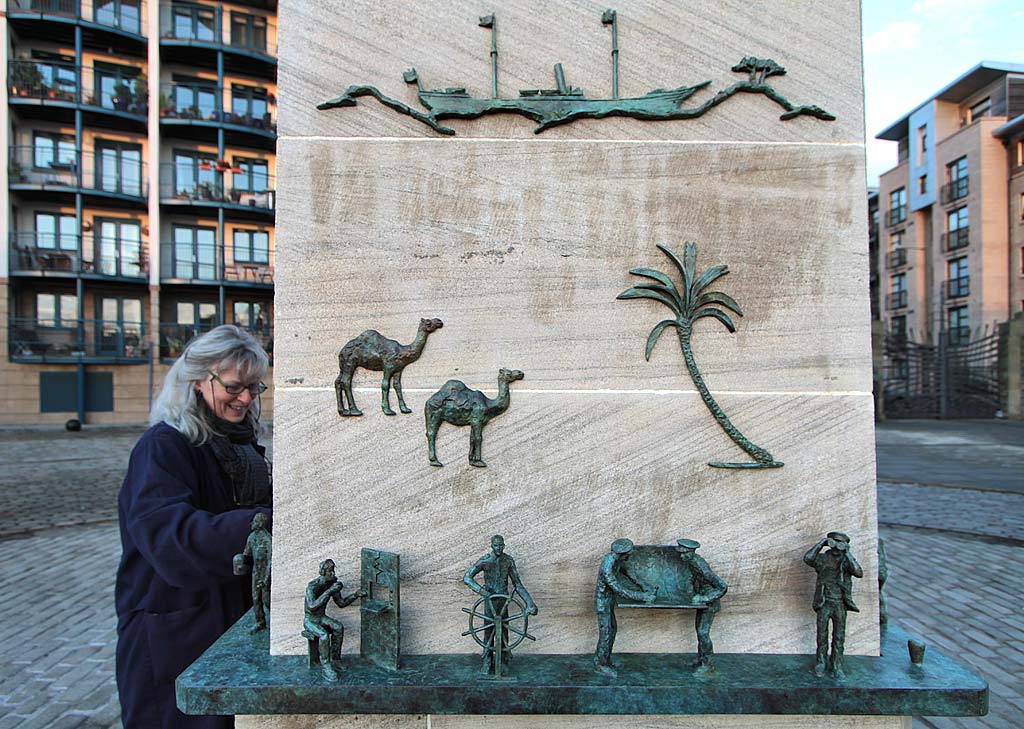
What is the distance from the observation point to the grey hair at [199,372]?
250 cm

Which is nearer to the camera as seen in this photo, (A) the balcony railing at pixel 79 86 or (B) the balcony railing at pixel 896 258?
(A) the balcony railing at pixel 79 86

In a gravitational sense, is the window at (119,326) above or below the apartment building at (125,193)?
below

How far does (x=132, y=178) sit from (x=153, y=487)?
2963 centimetres

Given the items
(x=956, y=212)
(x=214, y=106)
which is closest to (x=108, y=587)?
(x=214, y=106)

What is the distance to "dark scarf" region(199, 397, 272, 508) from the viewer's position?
2.59 meters

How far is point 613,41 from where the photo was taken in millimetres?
2031

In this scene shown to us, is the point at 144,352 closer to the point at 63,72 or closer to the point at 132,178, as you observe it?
the point at 132,178

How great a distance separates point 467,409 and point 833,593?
112cm

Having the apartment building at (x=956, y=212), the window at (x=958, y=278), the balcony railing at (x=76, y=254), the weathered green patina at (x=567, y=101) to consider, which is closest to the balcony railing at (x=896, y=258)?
the apartment building at (x=956, y=212)

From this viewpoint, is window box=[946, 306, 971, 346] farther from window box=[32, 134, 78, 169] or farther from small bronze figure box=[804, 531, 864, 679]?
window box=[32, 134, 78, 169]

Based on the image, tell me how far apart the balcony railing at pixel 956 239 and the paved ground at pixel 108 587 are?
28633mm

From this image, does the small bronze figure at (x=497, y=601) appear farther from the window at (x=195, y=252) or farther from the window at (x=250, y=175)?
the window at (x=250, y=175)

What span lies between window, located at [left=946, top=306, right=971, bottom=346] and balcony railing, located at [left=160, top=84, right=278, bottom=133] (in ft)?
114

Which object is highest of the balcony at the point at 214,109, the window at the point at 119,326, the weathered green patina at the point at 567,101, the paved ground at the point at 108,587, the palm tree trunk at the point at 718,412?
the balcony at the point at 214,109
